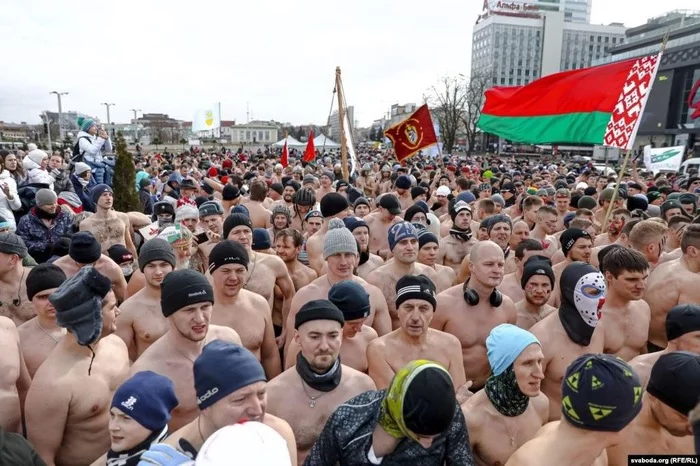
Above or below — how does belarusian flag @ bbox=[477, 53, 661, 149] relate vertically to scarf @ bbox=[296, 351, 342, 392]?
above

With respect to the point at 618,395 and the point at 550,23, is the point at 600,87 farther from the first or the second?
the point at 550,23

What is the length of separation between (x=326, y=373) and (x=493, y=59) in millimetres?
111331

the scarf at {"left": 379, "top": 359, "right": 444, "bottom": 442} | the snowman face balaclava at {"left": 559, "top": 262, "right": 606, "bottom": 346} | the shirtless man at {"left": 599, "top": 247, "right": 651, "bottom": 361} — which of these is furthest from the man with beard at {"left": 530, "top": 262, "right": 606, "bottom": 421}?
the scarf at {"left": 379, "top": 359, "right": 444, "bottom": 442}

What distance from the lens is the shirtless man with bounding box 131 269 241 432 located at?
2961 millimetres

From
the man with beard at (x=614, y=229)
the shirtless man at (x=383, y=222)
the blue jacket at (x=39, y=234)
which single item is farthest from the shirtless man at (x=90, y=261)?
the man with beard at (x=614, y=229)

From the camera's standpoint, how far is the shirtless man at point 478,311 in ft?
13.6

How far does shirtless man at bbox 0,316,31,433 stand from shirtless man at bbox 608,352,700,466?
3.25 meters

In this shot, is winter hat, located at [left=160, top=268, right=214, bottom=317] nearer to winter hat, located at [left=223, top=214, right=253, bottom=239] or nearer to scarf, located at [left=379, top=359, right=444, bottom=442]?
scarf, located at [left=379, top=359, right=444, bottom=442]

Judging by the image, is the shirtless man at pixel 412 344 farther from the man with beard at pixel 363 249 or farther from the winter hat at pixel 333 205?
the winter hat at pixel 333 205

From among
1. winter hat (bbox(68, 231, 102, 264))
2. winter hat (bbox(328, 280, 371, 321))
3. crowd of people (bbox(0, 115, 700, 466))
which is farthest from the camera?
winter hat (bbox(68, 231, 102, 264))

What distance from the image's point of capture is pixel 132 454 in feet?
6.68

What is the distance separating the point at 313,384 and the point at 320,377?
0.07 meters

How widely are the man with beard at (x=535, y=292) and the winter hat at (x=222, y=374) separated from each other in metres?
2.84

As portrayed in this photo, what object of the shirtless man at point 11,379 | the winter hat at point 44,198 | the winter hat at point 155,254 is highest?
the winter hat at point 44,198
